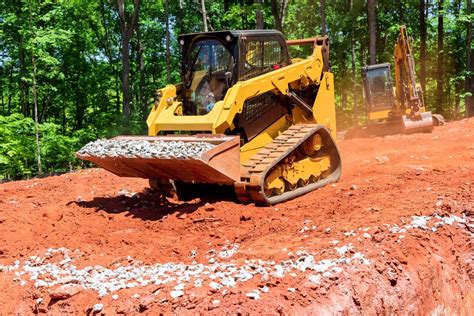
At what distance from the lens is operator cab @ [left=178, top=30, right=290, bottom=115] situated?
8.16 metres

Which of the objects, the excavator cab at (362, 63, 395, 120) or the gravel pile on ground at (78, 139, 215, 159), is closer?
the gravel pile on ground at (78, 139, 215, 159)

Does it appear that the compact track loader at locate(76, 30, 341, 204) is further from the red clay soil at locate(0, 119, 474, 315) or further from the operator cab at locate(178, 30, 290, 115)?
the red clay soil at locate(0, 119, 474, 315)

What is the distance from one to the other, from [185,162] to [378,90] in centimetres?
1282

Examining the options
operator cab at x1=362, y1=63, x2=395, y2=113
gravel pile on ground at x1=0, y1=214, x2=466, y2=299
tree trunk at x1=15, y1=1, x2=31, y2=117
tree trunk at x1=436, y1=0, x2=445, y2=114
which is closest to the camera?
gravel pile on ground at x1=0, y1=214, x2=466, y2=299

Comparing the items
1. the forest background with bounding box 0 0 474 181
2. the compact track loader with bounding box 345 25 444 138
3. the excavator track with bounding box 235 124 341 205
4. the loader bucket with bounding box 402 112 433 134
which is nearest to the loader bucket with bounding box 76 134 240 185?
the excavator track with bounding box 235 124 341 205

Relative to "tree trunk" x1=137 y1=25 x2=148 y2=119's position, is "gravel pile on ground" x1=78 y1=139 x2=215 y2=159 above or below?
below

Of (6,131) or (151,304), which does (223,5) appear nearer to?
(6,131)

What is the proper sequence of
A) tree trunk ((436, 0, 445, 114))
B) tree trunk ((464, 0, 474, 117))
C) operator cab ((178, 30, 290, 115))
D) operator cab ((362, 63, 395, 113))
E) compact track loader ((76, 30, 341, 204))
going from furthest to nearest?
1. tree trunk ((436, 0, 445, 114))
2. tree trunk ((464, 0, 474, 117))
3. operator cab ((362, 63, 395, 113))
4. operator cab ((178, 30, 290, 115))
5. compact track loader ((76, 30, 341, 204))

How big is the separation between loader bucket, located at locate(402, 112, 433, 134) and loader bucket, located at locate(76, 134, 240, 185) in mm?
10817

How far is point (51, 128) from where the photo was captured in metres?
19.0

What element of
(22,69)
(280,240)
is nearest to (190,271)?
(280,240)

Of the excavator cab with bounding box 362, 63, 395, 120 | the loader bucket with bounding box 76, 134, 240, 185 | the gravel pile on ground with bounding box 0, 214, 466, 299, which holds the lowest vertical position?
the gravel pile on ground with bounding box 0, 214, 466, 299

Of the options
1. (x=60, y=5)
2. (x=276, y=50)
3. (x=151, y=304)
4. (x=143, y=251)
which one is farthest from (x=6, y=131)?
(x=151, y=304)

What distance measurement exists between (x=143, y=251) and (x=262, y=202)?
6.90 feet
